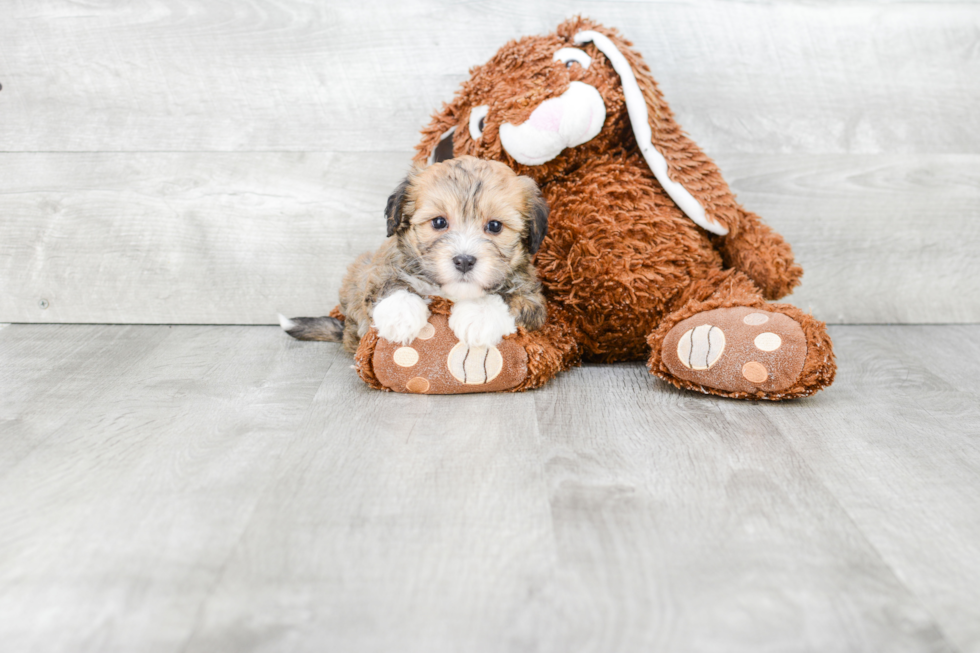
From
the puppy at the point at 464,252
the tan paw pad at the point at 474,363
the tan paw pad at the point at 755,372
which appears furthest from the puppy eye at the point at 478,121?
the tan paw pad at the point at 755,372

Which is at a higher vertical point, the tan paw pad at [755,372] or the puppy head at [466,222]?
the puppy head at [466,222]

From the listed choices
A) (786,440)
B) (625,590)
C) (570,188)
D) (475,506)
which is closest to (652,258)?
(570,188)

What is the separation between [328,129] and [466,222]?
0.92 m

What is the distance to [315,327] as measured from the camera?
2.25 meters

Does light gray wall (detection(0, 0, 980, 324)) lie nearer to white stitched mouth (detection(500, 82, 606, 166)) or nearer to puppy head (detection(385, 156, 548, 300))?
white stitched mouth (detection(500, 82, 606, 166))

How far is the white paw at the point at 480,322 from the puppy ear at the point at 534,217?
0.16 meters

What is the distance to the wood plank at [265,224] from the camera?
7.99 feet

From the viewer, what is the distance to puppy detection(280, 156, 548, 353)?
1.69m

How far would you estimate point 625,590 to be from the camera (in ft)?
3.51

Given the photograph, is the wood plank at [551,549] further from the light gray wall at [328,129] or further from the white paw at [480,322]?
the light gray wall at [328,129]

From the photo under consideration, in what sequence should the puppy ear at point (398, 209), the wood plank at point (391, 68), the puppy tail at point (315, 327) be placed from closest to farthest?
the puppy ear at point (398, 209) < the puppy tail at point (315, 327) < the wood plank at point (391, 68)

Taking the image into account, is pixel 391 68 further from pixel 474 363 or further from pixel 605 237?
pixel 474 363

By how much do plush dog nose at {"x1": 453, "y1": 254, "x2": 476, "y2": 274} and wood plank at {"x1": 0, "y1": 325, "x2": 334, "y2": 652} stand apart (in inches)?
18.5

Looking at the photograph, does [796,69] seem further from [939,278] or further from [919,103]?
[939,278]
